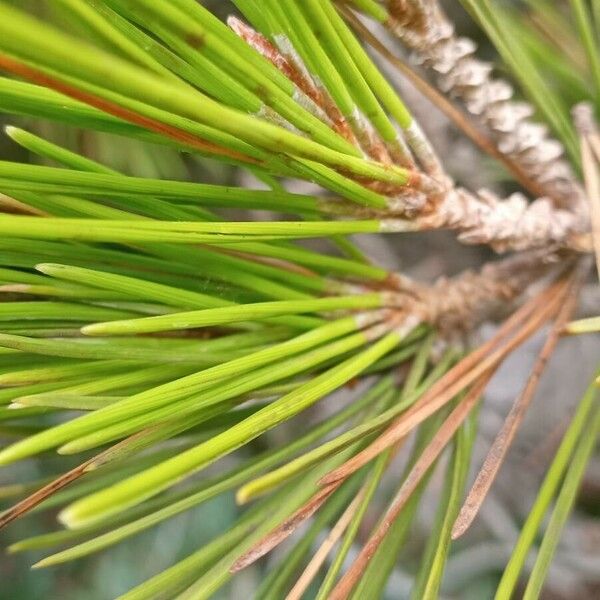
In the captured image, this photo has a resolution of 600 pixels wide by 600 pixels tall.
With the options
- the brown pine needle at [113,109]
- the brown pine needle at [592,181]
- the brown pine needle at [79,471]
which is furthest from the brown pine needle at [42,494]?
the brown pine needle at [592,181]

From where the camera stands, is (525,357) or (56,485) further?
(525,357)

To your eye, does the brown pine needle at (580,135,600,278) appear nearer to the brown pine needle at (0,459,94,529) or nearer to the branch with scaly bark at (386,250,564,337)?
the branch with scaly bark at (386,250,564,337)

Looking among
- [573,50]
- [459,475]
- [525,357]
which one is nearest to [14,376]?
[459,475]

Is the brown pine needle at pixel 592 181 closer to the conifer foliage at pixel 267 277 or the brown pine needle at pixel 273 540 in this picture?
the conifer foliage at pixel 267 277

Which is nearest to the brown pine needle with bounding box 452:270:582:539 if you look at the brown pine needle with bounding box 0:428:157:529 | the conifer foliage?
the conifer foliage

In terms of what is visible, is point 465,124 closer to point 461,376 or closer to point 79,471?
point 461,376

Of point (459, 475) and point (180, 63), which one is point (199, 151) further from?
point (459, 475)
